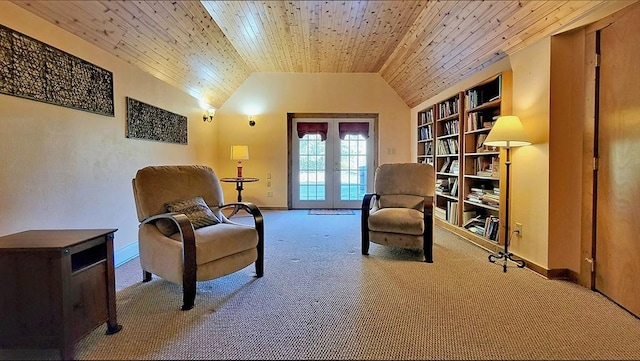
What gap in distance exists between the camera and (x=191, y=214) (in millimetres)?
2625

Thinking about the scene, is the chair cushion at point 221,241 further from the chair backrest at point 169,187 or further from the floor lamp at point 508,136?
the floor lamp at point 508,136

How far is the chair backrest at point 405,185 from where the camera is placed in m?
3.74

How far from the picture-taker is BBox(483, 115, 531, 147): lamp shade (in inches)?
110

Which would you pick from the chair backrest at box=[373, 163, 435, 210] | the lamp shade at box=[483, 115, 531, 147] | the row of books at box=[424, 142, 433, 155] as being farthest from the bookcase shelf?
the chair backrest at box=[373, 163, 435, 210]

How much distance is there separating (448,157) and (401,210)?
6.05 ft

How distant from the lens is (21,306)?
5.27 ft

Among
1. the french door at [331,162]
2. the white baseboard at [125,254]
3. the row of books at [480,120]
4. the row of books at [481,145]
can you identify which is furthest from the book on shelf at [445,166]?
the white baseboard at [125,254]

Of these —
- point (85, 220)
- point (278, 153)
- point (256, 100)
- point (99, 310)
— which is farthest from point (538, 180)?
point (256, 100)

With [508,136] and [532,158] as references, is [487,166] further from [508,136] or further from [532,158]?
[508,136]

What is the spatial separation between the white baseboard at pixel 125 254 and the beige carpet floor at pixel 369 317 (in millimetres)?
115

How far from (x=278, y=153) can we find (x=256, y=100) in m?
1.14

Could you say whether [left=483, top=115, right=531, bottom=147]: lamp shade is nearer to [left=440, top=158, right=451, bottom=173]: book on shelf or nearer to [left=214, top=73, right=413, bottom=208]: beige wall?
[left=440, top=158, right=451, bottom=173]: book on shelf

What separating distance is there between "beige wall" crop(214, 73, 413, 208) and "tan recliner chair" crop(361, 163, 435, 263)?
2.72 metres

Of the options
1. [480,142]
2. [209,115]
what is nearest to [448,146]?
[480,142]
